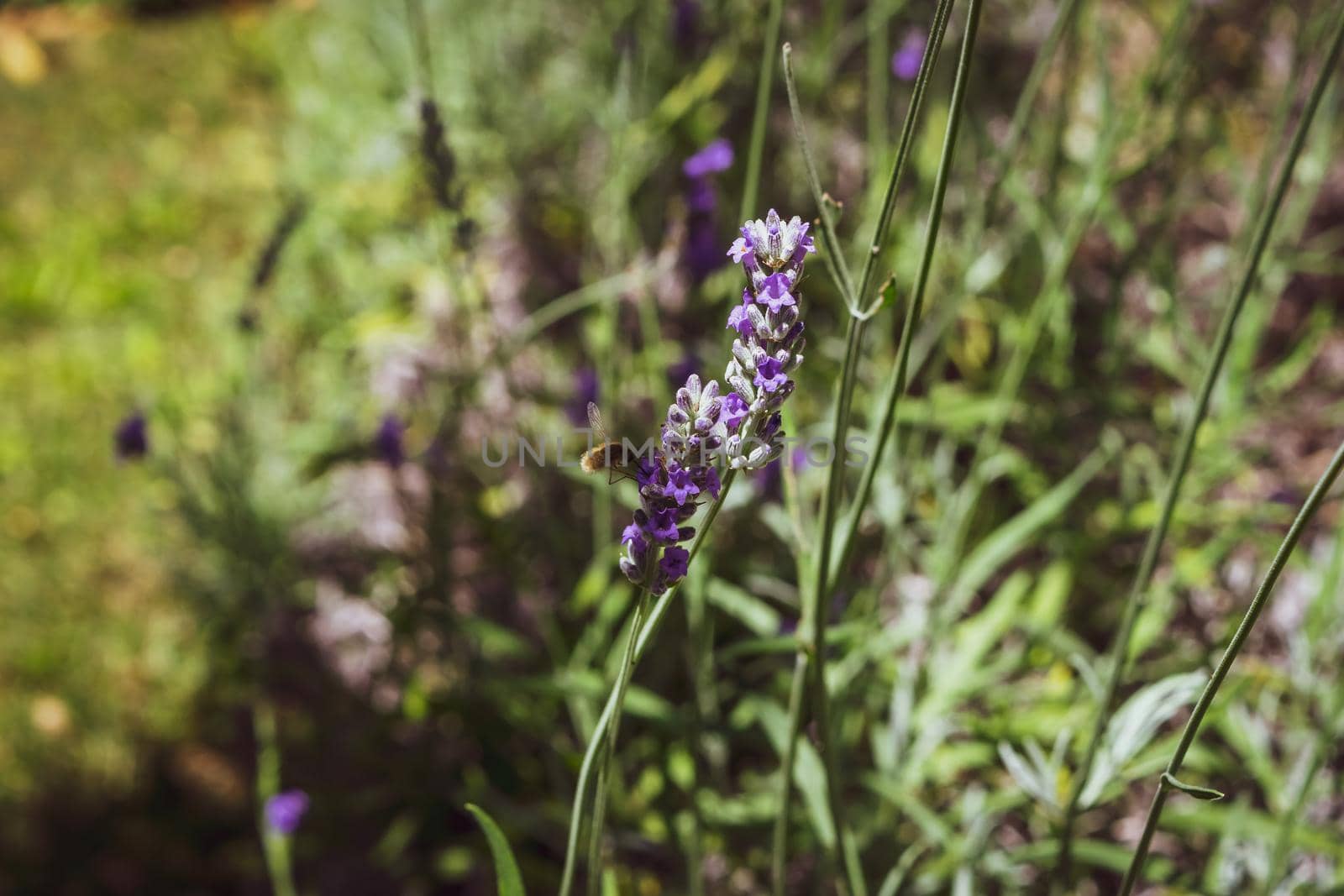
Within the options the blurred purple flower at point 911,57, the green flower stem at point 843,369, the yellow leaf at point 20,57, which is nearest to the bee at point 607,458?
the green flower stem at point 843,369

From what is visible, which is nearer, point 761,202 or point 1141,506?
point 1141,506

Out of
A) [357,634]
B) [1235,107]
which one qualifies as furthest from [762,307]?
[1235,107]

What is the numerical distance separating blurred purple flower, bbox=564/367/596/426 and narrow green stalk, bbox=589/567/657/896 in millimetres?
1145

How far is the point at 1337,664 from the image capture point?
166 cm

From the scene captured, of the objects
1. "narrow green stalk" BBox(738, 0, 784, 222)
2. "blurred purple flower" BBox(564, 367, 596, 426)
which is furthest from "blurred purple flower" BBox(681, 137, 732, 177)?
"blurred purple flower" BBox(564, 367, 596, 426)

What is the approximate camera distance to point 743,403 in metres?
0.75

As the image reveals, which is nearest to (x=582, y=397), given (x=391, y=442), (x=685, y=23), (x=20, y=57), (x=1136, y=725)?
(x=391, y=442)

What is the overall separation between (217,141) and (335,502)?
2406 millimetres

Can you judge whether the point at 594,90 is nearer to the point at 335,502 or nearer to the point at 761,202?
the point at 761,202

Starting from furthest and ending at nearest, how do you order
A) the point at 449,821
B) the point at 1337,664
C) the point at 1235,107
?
the point at 1235,107
the point at 449,821
the point at 1337,664

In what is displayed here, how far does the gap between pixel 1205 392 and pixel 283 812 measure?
1.48 meters

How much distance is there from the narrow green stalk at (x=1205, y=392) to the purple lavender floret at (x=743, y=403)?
1.28 ft

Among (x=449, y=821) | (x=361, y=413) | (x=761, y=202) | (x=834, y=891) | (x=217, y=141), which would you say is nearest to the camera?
(x=834, y=891)

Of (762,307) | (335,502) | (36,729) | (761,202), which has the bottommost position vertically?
(36,729)
